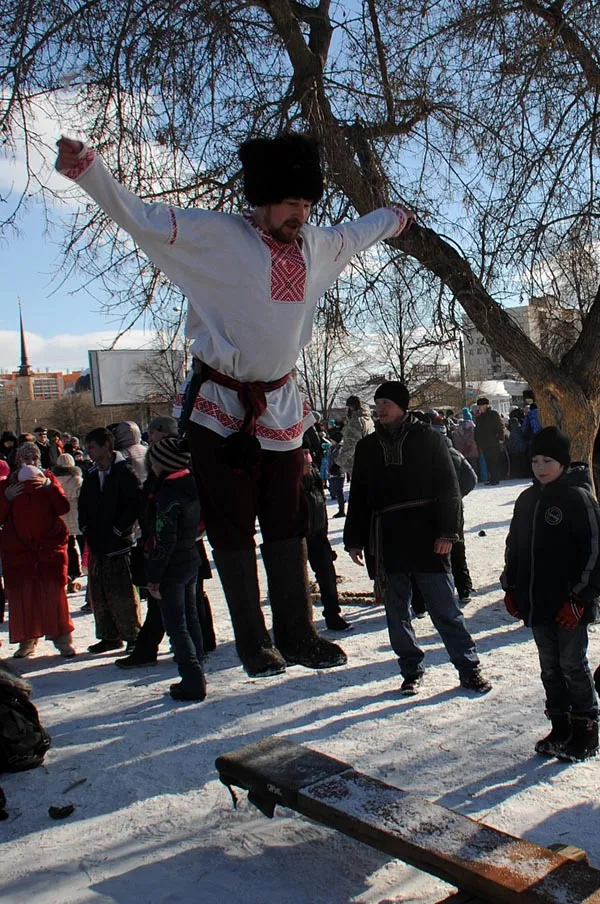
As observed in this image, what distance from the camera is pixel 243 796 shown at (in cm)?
445

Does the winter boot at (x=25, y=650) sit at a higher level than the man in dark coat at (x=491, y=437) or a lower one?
lower

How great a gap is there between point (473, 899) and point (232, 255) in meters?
2.50

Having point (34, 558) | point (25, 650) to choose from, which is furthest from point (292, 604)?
point (25, 650)

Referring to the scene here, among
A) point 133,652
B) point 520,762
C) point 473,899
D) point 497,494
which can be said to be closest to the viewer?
point 473,899

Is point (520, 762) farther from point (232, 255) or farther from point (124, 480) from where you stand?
point (124, 480)

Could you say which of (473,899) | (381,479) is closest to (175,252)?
(473,899)

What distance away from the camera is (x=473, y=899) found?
122 inches

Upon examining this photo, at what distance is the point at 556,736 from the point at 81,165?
12.6 ft

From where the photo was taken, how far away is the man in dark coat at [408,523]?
5.59 meters

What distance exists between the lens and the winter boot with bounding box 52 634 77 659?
7.21 meters

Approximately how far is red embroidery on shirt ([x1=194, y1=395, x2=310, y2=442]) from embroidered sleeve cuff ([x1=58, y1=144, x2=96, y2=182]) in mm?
802

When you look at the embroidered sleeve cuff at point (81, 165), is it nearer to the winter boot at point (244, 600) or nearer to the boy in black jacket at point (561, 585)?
the winter boot at point (244, 600)

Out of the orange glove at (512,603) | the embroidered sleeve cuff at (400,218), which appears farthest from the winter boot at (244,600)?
the orange glove at (512,603)

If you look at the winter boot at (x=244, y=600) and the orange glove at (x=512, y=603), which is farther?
the orange glove at (x=512, y=603)
